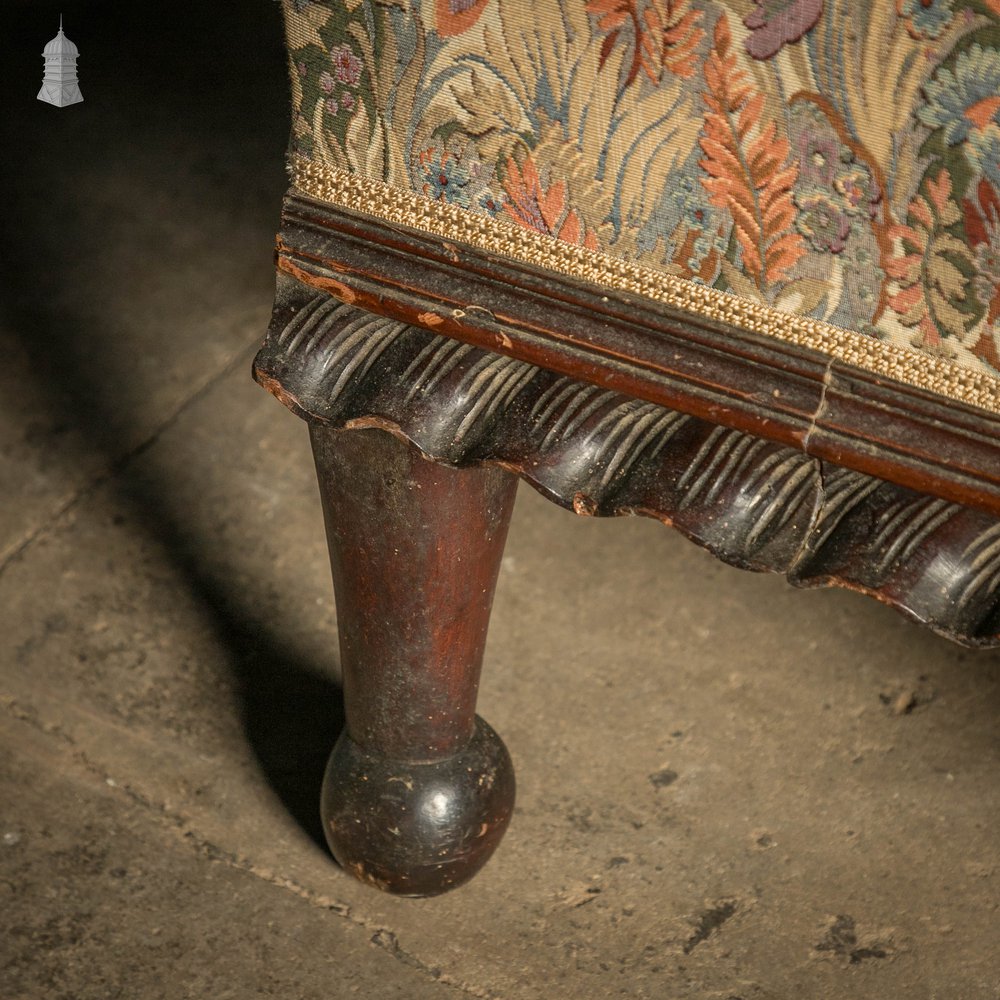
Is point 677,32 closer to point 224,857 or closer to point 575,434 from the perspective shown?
point 575,434

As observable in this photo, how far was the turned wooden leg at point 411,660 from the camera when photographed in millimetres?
889

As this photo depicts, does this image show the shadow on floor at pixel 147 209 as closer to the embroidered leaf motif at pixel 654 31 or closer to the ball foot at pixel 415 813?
the ball foot at pixel 415 813

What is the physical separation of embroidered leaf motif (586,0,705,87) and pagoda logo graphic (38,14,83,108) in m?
0.45

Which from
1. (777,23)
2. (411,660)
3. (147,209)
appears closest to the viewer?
(777,23)

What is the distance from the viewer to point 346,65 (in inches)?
29.6

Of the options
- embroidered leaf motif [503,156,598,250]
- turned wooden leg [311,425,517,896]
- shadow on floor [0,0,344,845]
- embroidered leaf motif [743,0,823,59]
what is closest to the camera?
embroidered leaf motif [743,0,823,59]

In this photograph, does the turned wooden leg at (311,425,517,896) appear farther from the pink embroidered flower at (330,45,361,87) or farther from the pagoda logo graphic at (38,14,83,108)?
the pagoda logo graphic at (38,14,83,108)

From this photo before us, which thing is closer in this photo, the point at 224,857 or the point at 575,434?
the point at 575,434

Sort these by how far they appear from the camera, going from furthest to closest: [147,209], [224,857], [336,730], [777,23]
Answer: [147,209] → [336,730] → [224,857] → [777,23]

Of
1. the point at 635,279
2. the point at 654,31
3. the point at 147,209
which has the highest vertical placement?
the point at 654,31

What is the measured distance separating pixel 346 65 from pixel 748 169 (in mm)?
229

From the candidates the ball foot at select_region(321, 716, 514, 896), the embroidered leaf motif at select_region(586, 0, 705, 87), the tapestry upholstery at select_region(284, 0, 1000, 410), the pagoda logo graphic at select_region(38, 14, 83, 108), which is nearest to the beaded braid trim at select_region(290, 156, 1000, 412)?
the tapestry upholstery at select_region(284, 0, 1000, 410)

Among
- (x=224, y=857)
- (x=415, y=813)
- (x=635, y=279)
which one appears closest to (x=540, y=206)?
(x=635, y=279)

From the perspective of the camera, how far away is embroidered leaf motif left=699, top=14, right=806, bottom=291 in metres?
0.66
